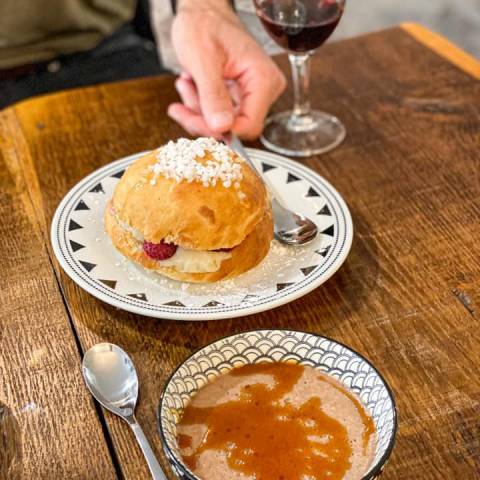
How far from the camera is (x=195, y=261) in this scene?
1.02 metres

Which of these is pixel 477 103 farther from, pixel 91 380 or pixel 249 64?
pixel 91 380

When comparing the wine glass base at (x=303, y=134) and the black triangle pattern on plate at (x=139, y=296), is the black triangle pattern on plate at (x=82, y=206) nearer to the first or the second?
the black triangle pattern on plate at (x=139, y=296)

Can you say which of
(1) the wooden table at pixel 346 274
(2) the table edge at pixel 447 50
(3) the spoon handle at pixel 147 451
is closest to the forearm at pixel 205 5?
(1) the wooden table at pixel 346 274

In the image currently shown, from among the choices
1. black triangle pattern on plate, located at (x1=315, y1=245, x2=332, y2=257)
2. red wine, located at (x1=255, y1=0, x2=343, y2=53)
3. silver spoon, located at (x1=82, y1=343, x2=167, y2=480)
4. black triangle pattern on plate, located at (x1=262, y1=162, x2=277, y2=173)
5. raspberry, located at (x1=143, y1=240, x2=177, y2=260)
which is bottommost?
black triangle pattern on plate, located at (x1=262, y1=162, x2=277, y2=173)

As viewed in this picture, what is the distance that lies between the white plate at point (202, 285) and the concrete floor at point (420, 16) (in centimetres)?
243

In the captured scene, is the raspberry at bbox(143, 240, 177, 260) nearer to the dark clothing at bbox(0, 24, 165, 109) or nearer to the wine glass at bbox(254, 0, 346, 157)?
the wine glass at bbox(254, 0, 346, 157)

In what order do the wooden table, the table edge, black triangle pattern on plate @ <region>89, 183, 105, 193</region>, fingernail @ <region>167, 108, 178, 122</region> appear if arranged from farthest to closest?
the table edge
fingernail @ <region>167, 108, 178, 122</region>
black triangle pattern on plate @ <region>89, 183, 105, 193</region>
the wooden table

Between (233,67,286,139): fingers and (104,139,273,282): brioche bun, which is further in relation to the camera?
(233,67,286,139): fingers

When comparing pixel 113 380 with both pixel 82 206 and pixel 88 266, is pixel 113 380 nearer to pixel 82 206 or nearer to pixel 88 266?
pixel 88 266

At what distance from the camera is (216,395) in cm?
79

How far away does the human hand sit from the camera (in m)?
1.39

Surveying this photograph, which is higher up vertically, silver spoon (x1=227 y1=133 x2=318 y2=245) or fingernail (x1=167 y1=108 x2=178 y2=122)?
silver spoon (x1=227 y1=133 x2=318 y2=245)

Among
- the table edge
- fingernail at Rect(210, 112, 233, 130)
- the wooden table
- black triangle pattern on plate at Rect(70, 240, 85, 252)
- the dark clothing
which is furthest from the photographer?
the dark clothing

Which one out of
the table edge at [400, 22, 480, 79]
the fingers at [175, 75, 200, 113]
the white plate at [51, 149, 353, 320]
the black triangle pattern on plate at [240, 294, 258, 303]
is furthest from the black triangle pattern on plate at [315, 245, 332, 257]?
the table edge at [400, 22, 480, 79]
